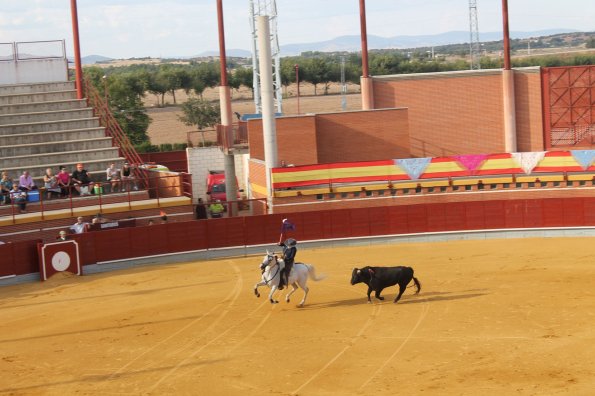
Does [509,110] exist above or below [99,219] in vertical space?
above

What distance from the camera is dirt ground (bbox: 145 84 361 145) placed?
92812 mm

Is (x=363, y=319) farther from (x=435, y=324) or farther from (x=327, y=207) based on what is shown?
(x=327, y=207)

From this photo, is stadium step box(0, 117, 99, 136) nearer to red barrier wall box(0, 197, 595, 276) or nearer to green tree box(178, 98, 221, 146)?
red barrier wall box(0, 197, 595, 276)

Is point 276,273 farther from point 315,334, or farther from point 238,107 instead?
point 238,107

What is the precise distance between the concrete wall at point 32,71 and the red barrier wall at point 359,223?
15.4 m

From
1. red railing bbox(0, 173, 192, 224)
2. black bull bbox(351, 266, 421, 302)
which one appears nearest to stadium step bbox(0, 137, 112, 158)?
red railing bbox(0, 173, 192, 224)

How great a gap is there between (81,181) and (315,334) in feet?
61.0

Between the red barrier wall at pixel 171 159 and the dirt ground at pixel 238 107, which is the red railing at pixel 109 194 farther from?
the dirt ground at pixel 238 107

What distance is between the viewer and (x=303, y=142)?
4431cm

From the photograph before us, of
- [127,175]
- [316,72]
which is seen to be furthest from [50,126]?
[316,72]

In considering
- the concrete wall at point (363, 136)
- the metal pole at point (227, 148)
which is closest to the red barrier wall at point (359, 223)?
the concrete wall at point (363, 136)

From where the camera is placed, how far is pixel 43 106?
→ 42.7 m

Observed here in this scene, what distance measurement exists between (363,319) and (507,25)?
27.5m

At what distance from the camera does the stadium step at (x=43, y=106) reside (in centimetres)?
4247
